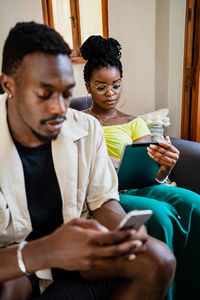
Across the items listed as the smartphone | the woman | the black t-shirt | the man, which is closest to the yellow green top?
the woman

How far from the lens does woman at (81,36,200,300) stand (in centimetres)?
112

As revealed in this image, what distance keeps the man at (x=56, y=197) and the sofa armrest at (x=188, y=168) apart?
594mm

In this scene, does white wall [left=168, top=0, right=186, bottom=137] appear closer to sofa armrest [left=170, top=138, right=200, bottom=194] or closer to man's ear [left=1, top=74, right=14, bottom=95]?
sofa armrest [left=170, top=138, right=200, bottom=194]

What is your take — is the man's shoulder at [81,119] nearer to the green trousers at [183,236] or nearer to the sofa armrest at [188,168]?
the green trousers at [183,236]

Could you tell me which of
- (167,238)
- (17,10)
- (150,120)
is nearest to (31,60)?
(167,238)

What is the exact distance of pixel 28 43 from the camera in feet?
2.46

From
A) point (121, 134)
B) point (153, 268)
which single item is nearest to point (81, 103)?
point (121, 134)

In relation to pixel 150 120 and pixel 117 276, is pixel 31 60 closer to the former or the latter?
pixel 117 276

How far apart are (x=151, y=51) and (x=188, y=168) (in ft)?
3.84

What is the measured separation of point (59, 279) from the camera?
91 centimetres

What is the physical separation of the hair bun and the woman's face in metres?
0.08

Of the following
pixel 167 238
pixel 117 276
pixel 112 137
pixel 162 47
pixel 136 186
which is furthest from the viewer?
pixel 162 47

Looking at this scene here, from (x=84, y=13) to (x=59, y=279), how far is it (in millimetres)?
2970

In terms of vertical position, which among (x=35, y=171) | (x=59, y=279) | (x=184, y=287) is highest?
(x=35, y=171)
